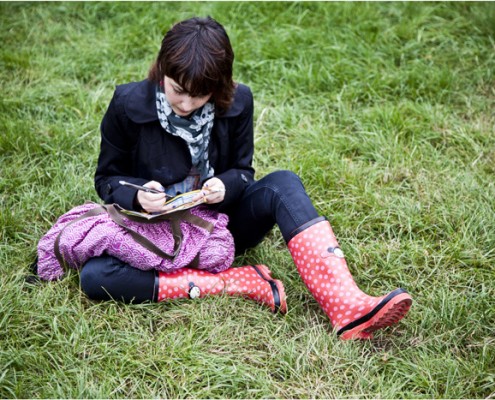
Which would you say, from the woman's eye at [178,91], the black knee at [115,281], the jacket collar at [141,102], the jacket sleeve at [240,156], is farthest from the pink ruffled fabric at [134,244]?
the woman's eye at [178,91]

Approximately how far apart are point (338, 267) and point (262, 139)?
1333 millimetres

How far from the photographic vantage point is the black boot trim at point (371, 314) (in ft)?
6.97

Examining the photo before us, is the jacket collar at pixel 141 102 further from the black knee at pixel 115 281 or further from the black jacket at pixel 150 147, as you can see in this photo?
the black knee at pixel 115 281

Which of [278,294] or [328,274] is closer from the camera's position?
[328,274]

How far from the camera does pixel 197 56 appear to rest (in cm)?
207

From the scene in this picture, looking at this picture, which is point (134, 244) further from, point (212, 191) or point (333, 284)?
point (333, 284)

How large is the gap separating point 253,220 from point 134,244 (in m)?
0.50

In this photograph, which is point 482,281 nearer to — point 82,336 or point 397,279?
point 397,279

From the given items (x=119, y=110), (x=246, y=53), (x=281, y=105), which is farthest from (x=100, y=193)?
(x=246, y=53)

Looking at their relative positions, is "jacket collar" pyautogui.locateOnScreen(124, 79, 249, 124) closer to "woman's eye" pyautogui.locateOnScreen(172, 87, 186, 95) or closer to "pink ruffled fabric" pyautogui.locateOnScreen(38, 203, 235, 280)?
"woman's eye" pyautogui.locateOnScreen(172, 87, 186, 95)

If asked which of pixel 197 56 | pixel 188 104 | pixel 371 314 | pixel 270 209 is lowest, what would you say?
pixel 371 314

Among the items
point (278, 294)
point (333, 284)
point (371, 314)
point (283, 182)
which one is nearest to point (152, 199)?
point (283, 182)

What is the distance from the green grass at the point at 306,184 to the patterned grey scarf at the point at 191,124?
64 centimetres

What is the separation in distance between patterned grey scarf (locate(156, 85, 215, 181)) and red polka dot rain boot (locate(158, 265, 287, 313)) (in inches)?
19.6
